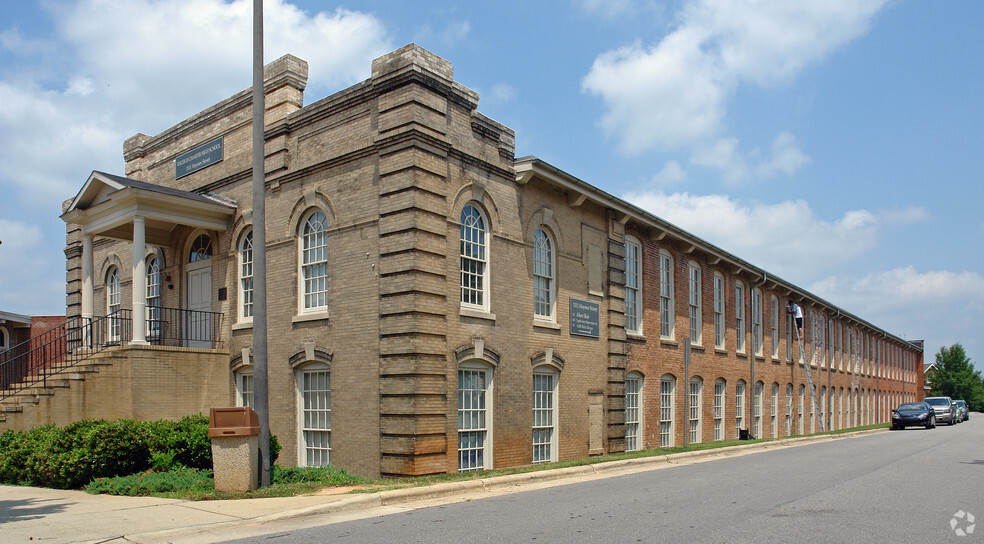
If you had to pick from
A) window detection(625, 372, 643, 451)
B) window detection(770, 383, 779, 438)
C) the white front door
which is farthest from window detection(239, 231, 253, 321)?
window detection(770, 383, 779, 438)

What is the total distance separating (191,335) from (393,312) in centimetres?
822

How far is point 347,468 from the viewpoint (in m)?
15.1

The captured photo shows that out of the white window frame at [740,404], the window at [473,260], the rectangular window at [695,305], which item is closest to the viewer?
the window at [473,260]

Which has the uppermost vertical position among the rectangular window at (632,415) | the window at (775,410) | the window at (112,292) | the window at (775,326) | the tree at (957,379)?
the window at (112,292)

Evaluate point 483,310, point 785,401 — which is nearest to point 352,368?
point 483,310

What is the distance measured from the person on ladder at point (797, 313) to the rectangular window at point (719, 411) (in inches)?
342

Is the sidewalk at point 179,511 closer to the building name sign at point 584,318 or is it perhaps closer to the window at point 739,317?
the building name sign at point 584,318

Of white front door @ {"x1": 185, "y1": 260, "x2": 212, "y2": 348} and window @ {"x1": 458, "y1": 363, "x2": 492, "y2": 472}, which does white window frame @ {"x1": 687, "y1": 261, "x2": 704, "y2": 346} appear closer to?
window @ {"x1": 458, "y1": 363, "x2": 492, "y2": 472}

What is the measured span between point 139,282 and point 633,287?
1295 cm

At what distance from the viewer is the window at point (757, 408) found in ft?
101

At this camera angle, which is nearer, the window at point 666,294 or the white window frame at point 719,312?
the window at point 666,294

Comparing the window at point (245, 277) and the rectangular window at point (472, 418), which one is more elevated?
the window at point (245, 277)

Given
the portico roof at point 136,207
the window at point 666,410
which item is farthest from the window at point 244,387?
the window at point 666,410

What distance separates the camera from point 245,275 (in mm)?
18844
